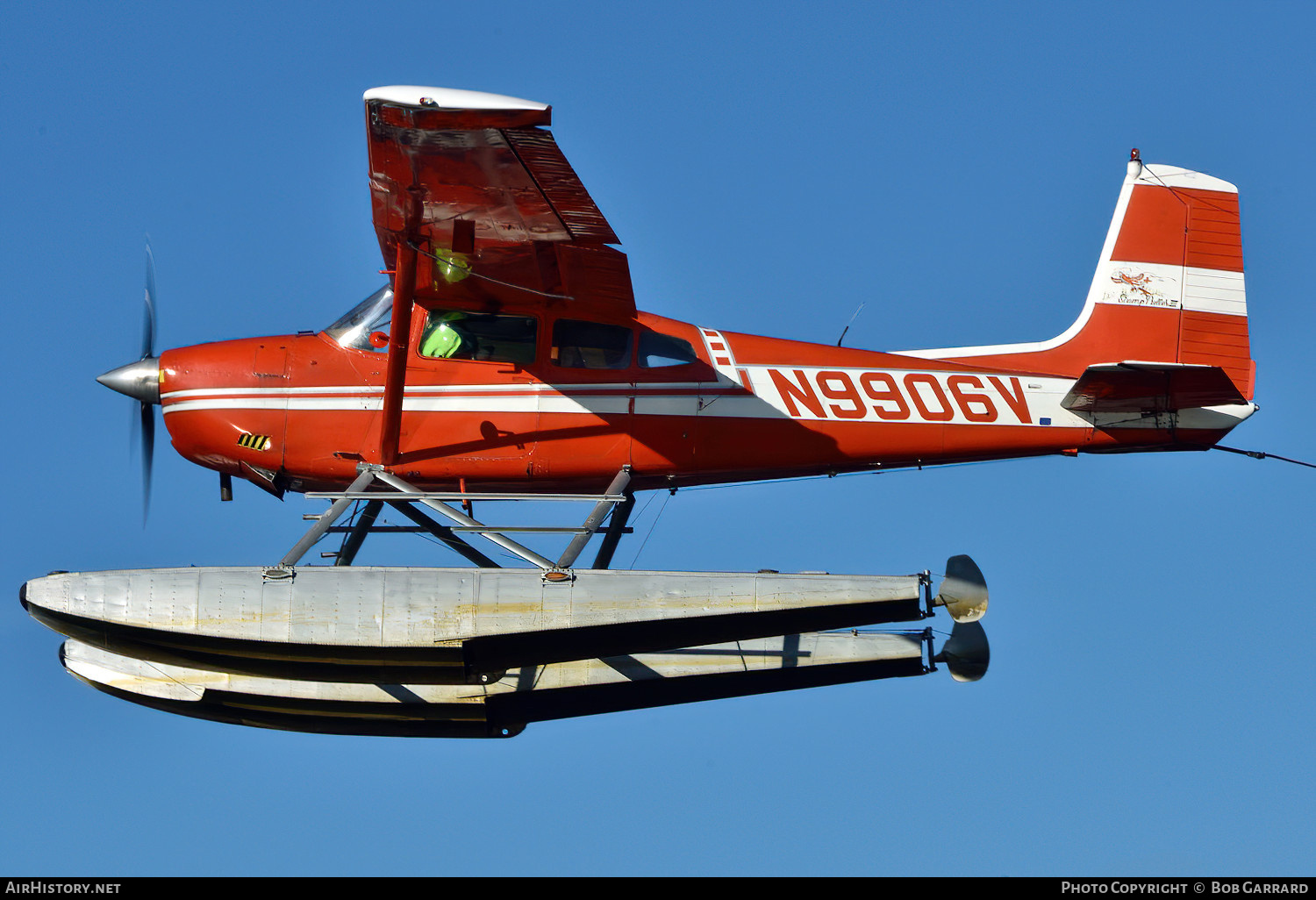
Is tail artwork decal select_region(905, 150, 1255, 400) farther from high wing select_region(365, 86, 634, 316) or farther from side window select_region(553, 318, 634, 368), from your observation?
high wing select_region(365, 86, 634, 316)

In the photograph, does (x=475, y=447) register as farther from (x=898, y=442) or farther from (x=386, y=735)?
(x=898, y=442)

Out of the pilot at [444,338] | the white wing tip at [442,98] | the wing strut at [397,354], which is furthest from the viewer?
the pilot at [444,338]

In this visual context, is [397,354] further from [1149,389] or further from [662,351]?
[1149,389]

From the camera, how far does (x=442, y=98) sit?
1109 centimetres

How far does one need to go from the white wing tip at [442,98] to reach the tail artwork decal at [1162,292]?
17.1 ft

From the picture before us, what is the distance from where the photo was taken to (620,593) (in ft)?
42.1

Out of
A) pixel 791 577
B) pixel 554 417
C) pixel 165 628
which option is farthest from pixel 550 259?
pixel 165 628

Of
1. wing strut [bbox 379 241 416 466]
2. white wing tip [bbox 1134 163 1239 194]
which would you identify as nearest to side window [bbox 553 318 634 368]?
wing strut [bbox 379 241 416 466]

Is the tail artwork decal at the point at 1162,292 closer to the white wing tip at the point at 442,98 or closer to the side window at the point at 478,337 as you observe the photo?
the side window at the point at 478,337

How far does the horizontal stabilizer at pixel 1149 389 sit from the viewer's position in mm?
13383

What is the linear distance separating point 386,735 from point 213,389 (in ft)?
11.6

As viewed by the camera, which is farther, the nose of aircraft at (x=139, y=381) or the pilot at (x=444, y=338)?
the nose of aircraft at (x=139, y=381)

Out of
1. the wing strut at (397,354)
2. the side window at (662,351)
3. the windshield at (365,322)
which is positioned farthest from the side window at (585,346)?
the windshield at (365,322)

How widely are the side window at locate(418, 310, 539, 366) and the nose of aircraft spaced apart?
8.50 ft
